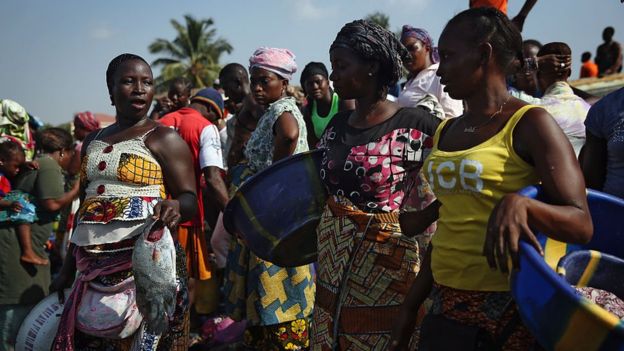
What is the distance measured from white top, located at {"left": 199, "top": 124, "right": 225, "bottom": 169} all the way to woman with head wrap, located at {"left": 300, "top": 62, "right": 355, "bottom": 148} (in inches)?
74.2

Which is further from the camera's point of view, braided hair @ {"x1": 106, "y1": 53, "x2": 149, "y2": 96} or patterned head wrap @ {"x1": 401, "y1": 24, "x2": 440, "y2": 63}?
patterned head wrap @ {"x1": 401, "y1": 24, "x2": 440, "y2": 63}

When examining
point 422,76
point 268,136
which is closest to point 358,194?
point 268,136

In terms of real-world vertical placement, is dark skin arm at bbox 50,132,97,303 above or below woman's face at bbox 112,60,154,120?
below

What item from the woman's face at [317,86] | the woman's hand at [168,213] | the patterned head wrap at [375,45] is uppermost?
the patterned head wrap at [375,45]

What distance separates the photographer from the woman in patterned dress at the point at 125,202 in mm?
3027

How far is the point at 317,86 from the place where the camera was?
20.5 ft

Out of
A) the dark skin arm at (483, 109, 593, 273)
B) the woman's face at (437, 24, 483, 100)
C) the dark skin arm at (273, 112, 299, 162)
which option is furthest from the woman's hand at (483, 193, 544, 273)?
the dark skin arm at (273, 112, 299, 162)

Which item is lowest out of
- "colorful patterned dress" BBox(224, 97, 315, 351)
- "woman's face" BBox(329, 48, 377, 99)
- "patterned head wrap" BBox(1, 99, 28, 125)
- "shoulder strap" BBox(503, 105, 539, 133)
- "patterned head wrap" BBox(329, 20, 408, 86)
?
"colorful patterned dress" BBox(224, 97, 315, 351)

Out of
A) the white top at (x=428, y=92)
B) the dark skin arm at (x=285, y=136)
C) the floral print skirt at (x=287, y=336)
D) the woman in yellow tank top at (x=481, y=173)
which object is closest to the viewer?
the woman in yellow tank top at (x=481, y=173)

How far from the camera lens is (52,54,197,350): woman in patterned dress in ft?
9.93

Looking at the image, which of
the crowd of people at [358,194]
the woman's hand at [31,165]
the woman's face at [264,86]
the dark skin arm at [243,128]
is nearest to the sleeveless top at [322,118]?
the crowd of people at [358,194]

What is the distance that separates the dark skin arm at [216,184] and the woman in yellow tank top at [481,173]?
2299mm

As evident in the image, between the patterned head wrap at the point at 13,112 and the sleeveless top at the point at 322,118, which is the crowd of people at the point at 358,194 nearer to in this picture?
the sleeveless top at the point at 322,118

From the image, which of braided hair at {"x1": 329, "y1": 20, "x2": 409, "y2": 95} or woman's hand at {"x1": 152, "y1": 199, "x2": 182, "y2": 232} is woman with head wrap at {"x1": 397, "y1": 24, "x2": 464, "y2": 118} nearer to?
braided hair at {"x1": 329, "y1": 20, "x2": 409, "y2": 95}
